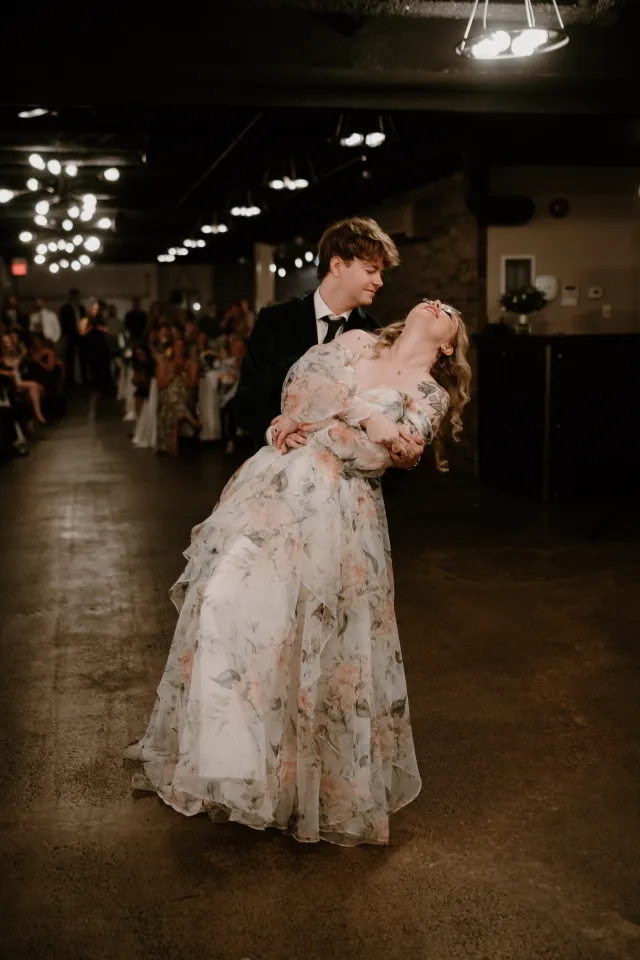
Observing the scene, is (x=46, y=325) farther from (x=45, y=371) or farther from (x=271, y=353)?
(x=271, y=353)

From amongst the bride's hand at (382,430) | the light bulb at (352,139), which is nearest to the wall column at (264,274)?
the light bulb at (352,139)

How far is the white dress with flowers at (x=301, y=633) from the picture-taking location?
2.61 metres

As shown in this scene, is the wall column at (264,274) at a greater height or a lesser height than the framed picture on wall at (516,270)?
greater

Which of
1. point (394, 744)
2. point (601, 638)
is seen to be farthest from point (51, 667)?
point (601, 638)

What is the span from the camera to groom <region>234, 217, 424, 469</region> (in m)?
2.96

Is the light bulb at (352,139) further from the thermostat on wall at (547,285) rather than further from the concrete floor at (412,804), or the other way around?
the concrete floor at (412,804)

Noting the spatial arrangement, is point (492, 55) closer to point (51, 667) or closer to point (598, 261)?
point (51, 667)

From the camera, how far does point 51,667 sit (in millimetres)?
4227

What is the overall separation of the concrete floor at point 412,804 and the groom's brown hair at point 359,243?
156cm

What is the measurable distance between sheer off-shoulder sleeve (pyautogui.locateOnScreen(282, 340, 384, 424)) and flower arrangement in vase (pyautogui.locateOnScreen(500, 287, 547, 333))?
20.8 feet

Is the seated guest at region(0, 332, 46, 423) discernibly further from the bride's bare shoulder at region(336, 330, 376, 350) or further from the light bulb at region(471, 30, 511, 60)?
the bride's bare shoulder at region(336, 330, 376, 350)

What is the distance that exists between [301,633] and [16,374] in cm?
1057

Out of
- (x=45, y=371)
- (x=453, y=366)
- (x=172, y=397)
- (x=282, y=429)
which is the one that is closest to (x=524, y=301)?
(x=172, y=397)

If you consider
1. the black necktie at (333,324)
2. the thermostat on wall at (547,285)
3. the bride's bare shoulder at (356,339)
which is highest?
the thermostat on wall at (547,285)
